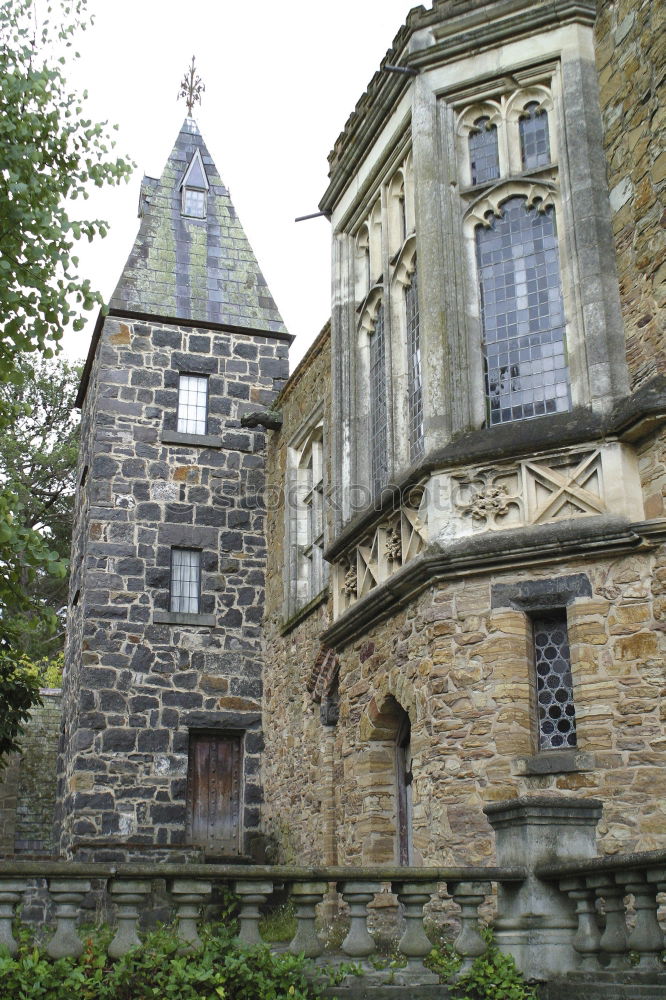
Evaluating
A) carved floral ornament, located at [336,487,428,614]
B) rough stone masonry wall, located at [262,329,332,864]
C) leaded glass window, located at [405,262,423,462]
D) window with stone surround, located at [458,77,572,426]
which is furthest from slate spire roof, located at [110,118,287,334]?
window with stone surround, located at [458,77,572,426]

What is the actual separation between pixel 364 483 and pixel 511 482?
2779 mm

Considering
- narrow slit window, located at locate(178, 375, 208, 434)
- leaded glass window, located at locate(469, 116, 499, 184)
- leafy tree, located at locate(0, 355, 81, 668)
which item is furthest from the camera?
leafy tree, located at locate(0, 355, 81, 668)

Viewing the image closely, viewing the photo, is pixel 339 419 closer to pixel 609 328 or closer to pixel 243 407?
pixel 609 328

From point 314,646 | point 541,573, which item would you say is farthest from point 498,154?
point 314,646

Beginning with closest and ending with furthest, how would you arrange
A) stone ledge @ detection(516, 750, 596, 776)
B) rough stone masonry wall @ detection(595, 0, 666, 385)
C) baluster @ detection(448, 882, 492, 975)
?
baluster @ detection(448, 882, 492, 975), stone ledge @ detection(516, 750, 596, 776), rough stone masonry wall @ detection(595, 0, 666, 385)

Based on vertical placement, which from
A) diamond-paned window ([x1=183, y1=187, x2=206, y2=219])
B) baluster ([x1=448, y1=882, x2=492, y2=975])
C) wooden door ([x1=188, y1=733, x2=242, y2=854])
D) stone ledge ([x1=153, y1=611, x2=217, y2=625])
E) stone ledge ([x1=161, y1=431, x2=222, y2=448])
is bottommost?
baluster ([x1=448, y1=882, x2=492, y2=975])

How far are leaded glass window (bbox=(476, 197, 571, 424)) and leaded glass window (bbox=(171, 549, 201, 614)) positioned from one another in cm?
794

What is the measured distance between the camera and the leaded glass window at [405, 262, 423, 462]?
38.3 feet

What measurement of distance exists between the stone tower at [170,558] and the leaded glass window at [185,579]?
0.07 feet

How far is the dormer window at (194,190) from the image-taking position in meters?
20.4

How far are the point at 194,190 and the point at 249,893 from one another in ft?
51.7

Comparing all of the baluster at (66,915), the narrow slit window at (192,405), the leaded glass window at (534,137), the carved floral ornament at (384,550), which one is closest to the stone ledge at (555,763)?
the carved floral ornament at (384,550)

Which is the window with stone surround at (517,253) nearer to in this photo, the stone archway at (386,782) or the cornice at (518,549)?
the cornice at (518,549)

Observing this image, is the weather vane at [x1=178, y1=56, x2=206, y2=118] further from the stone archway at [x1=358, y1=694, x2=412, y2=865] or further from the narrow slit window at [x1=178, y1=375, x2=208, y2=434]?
the stone archway at [x1=358, y1=694, x2=412, y2=865]
